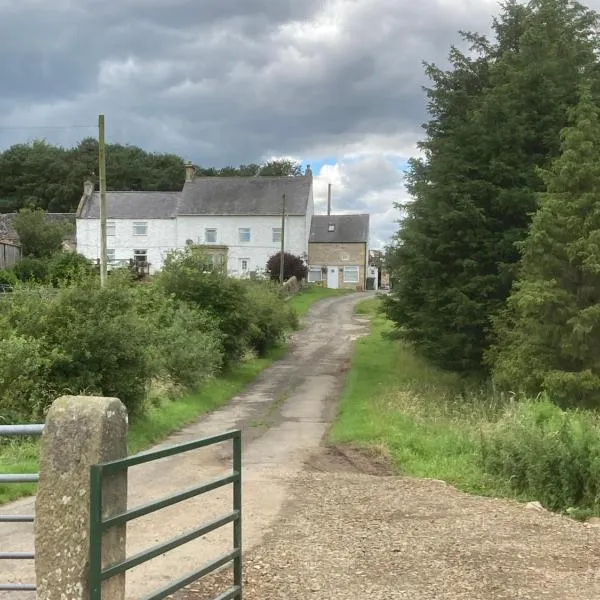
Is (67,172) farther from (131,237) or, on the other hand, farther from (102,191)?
(102,191)

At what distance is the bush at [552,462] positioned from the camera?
11.8 meters

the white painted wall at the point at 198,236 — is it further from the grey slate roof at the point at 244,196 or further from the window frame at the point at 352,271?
the window frame at the point at 352,271

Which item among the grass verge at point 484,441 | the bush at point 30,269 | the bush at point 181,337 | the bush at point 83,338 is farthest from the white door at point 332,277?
the bush at point 83,338

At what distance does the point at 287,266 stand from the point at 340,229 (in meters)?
11.5

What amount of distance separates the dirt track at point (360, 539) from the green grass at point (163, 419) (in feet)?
4.56

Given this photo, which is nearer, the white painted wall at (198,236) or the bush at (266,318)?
the bush at (266,318)

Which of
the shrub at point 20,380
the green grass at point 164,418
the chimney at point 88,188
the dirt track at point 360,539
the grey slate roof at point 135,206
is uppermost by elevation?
the chimney at point 88,188

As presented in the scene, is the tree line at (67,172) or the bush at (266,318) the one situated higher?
the tree line at (67,172)

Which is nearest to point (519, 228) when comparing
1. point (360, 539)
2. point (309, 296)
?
point (360, 539)

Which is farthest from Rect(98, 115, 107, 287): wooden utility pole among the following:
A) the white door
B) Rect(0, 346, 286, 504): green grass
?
the white door


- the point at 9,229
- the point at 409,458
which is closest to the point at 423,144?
the point at 409,458

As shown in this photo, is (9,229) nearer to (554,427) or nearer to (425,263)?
(425,263)

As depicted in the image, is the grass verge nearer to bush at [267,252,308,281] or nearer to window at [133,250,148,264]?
bush at [267,252,308,281]

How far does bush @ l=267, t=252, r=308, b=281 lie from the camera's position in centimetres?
6144
